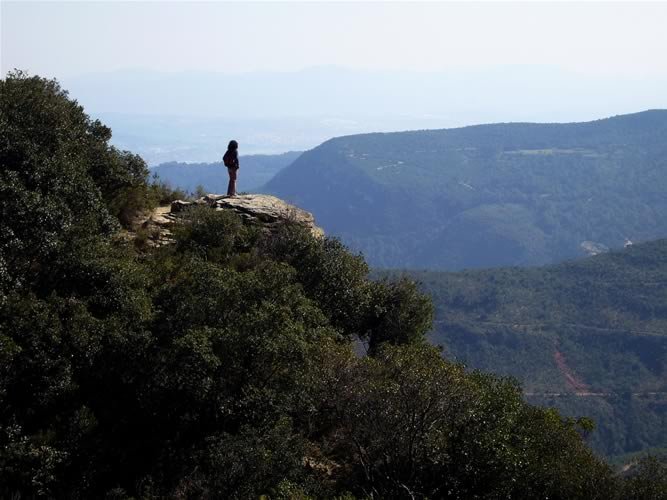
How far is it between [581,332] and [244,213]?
134406 mm

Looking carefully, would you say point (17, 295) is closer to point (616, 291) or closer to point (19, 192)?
point (19, 192)

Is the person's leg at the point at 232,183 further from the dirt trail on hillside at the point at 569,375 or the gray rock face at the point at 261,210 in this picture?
the dirt trail on hillside at the point at 569,375

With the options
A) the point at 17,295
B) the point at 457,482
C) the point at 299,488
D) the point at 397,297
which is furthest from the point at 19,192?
the point at 397,297

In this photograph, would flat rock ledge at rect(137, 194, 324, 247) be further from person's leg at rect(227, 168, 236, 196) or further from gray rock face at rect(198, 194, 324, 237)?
person's leg at rect(227, 168, 236, 196)

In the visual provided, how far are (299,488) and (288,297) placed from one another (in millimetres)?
4430

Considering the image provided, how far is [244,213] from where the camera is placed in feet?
75.4

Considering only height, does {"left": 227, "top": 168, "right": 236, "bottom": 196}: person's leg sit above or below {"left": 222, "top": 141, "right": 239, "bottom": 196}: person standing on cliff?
below

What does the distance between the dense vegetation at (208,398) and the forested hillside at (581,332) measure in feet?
327

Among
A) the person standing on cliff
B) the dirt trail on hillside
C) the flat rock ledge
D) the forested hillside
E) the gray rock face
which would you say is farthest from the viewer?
the dirt trail on hillside

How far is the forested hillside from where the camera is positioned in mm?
114250

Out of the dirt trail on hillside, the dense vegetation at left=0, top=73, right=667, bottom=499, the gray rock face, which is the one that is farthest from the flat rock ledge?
the dirt trail on hillside

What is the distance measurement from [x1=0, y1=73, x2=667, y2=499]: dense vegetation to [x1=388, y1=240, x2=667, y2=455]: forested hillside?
9974 centimetres

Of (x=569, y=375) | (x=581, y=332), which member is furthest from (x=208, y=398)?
(x=581, y=332)

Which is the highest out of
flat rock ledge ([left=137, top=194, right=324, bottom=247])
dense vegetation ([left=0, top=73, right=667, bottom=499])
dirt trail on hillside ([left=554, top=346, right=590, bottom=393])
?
flat rock ledge ([left=137, top=194, right=324, bottom=247])
